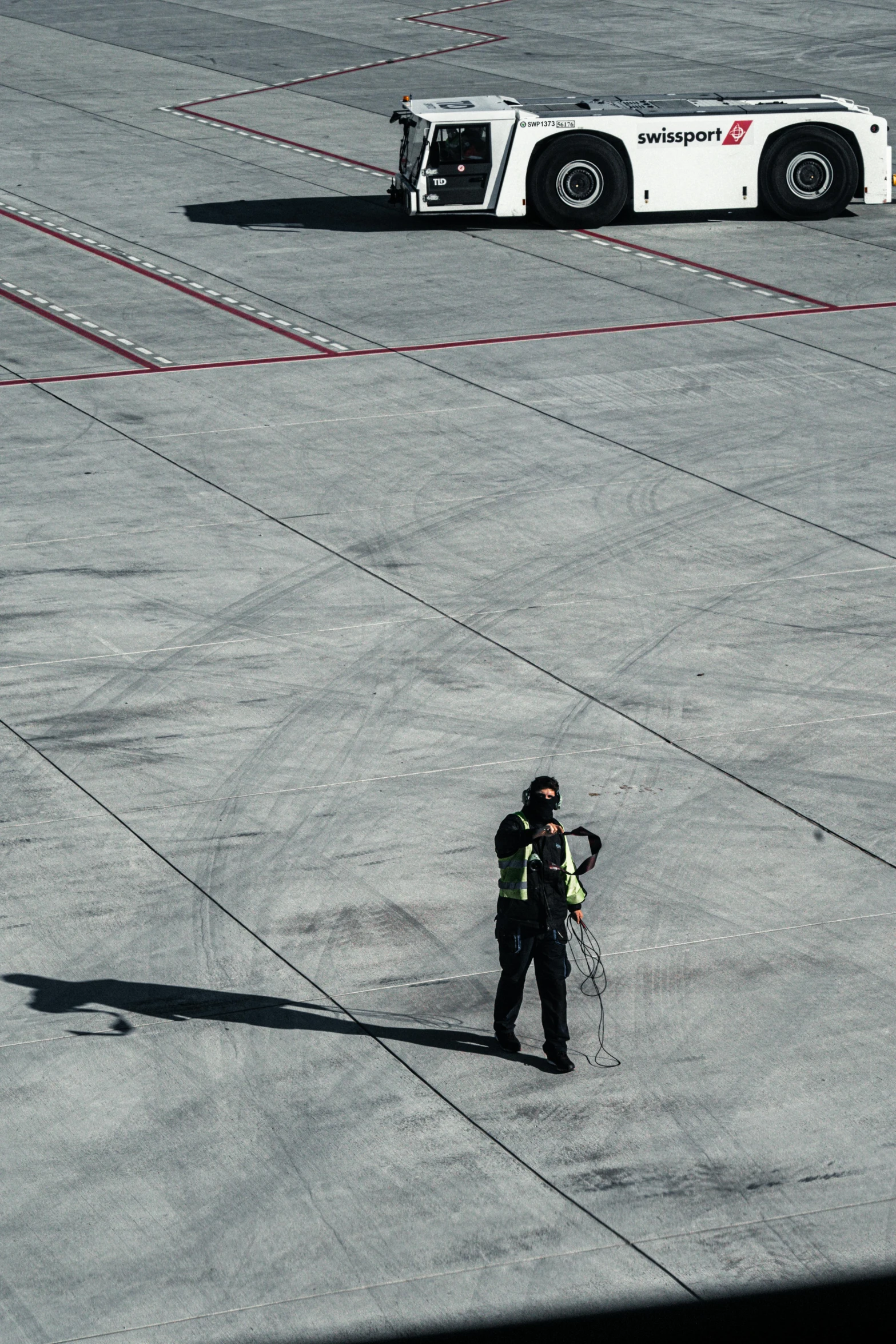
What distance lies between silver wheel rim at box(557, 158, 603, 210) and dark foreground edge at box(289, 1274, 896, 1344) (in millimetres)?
24590

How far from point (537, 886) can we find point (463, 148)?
2248 cm

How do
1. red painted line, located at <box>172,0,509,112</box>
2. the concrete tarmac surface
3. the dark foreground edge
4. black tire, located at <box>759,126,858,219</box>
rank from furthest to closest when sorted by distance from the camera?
red painted line, located at <box>172,0,509,112</box> < black tire, located at <box>759,126,858,219</box> < the concrete tarmac surface < the dark foreground edge

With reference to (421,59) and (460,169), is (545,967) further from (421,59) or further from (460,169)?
(421,59)

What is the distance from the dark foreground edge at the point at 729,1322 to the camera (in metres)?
8.10

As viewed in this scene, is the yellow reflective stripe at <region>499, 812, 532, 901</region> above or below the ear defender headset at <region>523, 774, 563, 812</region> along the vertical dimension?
below

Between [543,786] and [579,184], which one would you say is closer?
[543,786]

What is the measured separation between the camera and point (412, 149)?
30578 millimetres

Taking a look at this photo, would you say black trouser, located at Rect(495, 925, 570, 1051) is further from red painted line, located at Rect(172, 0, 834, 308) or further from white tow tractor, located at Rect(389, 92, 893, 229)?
white tow tractor, located at Rect(389, 92, 893, 229)

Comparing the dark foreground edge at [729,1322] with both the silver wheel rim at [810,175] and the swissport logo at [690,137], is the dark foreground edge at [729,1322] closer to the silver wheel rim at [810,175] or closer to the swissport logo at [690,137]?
the swissport logo at [690,137]

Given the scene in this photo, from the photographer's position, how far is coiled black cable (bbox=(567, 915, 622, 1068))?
1020 cm

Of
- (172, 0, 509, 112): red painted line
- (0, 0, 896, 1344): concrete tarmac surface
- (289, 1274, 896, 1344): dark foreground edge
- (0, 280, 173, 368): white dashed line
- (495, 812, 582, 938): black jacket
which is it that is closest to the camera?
(289, 1274, 896, 1344): dark foreground edge

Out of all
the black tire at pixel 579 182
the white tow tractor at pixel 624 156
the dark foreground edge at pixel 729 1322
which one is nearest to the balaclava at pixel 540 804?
the dark foreground edge at pixel 729 1322

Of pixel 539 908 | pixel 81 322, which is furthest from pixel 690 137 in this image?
pixel 539 908

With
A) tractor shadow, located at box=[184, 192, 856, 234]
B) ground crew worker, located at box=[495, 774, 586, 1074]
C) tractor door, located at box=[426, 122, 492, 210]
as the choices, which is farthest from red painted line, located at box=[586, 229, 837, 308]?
ground crew worker, located at box=[495, 774, 586, 1074]
